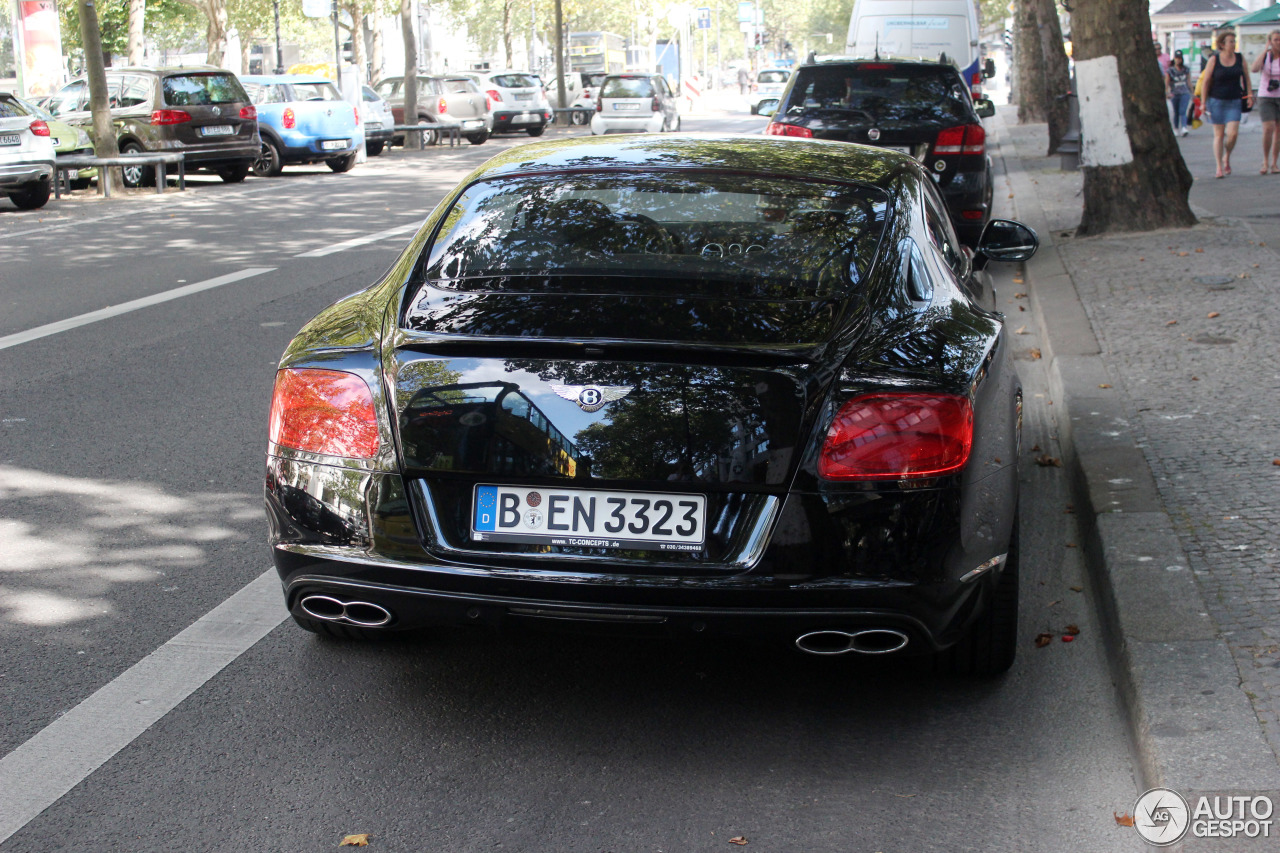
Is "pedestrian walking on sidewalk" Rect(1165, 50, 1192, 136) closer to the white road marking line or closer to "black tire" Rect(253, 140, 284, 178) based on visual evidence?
"black tire" Rect(253, 140, 284, 178)

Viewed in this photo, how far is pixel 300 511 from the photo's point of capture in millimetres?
3424

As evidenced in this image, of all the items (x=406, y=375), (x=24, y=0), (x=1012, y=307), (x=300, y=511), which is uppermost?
(x=24, y=0)

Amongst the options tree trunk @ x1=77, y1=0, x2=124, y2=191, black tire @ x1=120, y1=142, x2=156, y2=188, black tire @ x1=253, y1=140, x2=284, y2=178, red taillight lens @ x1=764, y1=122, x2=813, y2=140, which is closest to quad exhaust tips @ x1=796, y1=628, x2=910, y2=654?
red taillight lens @ x1=764, y1=122, x2=813, y2=140

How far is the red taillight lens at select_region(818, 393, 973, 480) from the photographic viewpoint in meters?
3.13

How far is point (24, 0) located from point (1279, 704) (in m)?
29.8

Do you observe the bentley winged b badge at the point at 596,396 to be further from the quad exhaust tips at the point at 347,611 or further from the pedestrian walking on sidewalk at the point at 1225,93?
the pedestrian walking on sidewalk at the point at 1225,93

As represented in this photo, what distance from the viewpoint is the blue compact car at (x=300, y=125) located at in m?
23.7

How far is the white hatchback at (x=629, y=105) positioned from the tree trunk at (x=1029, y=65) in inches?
359

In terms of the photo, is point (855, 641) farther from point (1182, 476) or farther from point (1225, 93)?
point (1225, 93)

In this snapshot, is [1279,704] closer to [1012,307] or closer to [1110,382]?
[1110,382]

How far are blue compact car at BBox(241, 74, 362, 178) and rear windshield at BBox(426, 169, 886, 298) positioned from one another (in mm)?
20311

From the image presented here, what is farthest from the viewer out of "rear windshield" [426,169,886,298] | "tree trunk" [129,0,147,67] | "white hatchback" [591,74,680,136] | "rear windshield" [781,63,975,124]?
"tree trunk" [129,0,147,67]

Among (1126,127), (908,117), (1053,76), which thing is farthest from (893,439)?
(1053,76)

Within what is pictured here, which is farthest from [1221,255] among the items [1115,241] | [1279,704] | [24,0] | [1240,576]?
[24,0]
